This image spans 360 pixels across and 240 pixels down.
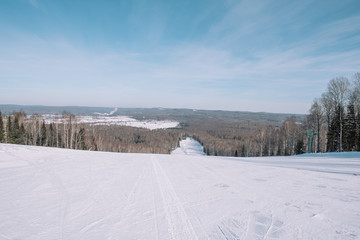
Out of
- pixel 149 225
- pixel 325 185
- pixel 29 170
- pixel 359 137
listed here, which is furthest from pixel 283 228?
pixel 359 137

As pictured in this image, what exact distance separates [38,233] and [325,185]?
7.49 metres

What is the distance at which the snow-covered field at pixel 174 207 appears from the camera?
9.51 ft

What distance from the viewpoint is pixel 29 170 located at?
21.7ft

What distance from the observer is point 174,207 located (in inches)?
153

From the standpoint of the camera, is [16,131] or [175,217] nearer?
[175,217]

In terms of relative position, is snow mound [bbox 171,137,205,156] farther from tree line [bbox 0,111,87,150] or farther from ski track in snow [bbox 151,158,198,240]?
ski track in snow [bbox 151,158,198,240]

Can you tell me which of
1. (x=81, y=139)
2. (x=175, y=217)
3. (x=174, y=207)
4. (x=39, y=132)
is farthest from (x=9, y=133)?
(x=175, y=217)

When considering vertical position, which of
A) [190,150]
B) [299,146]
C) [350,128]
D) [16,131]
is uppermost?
[350,128]

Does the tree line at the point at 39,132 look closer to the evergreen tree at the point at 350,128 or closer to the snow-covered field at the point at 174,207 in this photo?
the snow-covered field at the point at 174,207

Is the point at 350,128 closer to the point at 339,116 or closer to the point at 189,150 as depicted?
the point at 339,116

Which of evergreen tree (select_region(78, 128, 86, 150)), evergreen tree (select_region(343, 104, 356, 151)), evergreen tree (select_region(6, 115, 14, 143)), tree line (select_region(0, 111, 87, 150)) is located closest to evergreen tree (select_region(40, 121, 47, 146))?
tree line (select_region(0, 111, 87, 150))

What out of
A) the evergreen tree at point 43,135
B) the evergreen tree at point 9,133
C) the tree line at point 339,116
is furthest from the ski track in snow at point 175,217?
the evergreen tree at point 43,135

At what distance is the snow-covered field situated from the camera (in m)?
2.90

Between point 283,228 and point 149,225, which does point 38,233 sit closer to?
point 149,225
